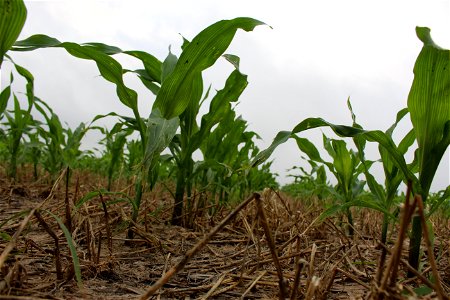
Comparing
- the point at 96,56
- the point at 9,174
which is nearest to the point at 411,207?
the point at 96,56

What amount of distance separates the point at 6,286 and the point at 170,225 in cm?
120

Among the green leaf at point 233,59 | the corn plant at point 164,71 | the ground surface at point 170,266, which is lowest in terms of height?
the ground surface at point 170,266

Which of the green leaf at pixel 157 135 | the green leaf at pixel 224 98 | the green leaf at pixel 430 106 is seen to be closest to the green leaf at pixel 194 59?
the green leaf at pixel 157 135

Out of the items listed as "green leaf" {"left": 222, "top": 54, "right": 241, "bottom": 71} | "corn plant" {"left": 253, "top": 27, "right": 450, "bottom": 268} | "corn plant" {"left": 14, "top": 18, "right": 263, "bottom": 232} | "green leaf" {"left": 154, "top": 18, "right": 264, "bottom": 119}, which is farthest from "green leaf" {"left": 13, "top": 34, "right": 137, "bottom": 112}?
"corn plant" {"left": 253, "top": 27, "right": 450, "bottom": 268}

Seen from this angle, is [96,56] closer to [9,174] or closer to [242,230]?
[242,230]

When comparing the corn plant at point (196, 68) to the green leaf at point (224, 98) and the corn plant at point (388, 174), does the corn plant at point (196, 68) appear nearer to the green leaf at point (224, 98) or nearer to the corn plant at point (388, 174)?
the green leaf at point (224, 98)

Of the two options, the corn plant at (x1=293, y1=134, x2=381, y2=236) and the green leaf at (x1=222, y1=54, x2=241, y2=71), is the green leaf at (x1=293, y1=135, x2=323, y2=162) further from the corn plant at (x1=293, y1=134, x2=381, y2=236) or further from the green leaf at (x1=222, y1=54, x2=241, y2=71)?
the green leaf at (x1=222, y1=54, x2=241, y2=71)

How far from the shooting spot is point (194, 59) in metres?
1.39

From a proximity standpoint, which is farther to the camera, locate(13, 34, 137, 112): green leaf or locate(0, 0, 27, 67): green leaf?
locate(13, 34, 137, 112): green leaf

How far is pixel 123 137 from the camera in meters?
2.74

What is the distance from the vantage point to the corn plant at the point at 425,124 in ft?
3.63

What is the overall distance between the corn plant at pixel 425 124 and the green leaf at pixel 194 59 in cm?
41

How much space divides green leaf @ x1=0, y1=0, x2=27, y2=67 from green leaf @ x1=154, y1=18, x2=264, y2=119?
0.50m

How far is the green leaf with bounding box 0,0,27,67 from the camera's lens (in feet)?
3.81
